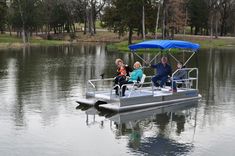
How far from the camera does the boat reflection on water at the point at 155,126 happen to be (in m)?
13.9

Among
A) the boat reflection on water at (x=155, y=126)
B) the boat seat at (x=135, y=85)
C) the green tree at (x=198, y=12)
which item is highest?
the green tree at (x=198, y=12)

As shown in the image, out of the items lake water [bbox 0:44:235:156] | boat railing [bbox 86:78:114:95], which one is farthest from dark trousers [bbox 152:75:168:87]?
boat railing [bbox 86:78:114:95]

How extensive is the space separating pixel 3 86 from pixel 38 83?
2.17m

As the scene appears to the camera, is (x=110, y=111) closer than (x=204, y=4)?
Yes

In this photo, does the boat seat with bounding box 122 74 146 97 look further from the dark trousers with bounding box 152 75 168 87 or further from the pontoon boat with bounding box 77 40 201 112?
the dark trousers with bounding box 152 75 168 87

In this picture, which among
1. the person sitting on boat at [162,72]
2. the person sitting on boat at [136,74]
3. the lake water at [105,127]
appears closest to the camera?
the lake water at [105,127]

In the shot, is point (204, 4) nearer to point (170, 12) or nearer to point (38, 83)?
point (170, 12)

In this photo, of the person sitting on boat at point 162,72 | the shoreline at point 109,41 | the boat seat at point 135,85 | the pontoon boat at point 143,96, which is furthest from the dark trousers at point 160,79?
the shoreline at point 109,41

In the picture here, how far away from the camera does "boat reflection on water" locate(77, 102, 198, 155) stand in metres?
13.9

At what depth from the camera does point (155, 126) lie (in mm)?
16688

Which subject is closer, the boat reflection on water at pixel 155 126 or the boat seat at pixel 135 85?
the boat reflection on water at pixel 155 126

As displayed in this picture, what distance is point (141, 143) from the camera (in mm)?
14281

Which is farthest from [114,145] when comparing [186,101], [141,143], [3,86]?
[3,86]

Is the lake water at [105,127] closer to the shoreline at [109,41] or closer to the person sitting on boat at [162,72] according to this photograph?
the person sitting on boat at [162,72]
